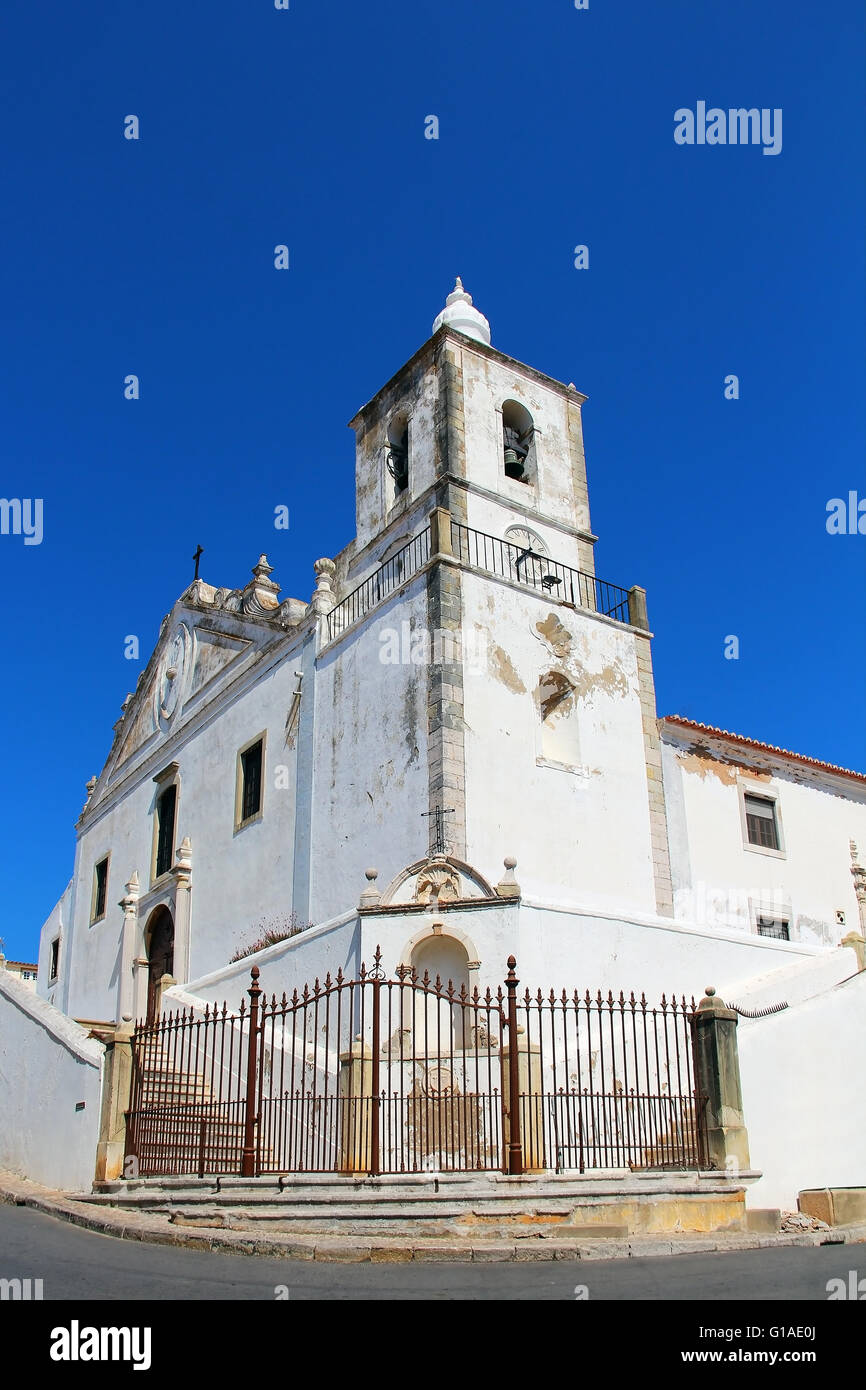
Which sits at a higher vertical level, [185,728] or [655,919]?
[185,728]

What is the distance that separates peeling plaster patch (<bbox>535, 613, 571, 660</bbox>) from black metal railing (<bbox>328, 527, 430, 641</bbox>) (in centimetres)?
208

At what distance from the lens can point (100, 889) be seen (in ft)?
88.8

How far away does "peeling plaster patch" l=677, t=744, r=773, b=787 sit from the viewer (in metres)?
21.5

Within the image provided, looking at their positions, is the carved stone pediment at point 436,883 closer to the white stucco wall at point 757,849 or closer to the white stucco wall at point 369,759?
the white stucco wall at point 369,759

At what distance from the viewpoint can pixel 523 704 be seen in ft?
57.3

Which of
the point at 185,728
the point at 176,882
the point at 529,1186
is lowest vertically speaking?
the point at 529,1186

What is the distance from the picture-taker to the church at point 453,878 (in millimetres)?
10750

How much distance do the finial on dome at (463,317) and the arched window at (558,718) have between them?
24.1 ft

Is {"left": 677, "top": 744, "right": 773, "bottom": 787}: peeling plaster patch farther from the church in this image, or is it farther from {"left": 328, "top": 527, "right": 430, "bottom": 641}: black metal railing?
{"left": 328, "top": 527, "right": 430, "bottom": 641}: black metal railing

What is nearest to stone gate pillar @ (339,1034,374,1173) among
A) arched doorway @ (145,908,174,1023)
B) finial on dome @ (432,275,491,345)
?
arched doorway @ (145,908,174,1023)

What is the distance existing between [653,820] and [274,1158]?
30.7ft
